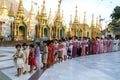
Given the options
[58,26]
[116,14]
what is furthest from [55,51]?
[116,14]

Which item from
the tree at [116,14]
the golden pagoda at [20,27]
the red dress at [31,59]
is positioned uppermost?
the tree at [116,14]

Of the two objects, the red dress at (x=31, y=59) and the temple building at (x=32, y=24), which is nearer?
the red dress at (x=31, y=59)

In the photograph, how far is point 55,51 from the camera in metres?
16.8

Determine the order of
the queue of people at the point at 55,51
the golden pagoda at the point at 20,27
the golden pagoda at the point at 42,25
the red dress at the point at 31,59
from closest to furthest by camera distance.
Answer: the queue of people at the point at 55,51
the red dress at the point at 31,59
the golden pagoda at the point at 20,27
the golden pagoda at the point at 42,25

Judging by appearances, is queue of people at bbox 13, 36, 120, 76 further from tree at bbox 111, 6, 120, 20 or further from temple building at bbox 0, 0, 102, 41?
tree at bbox 111, 6, 120, 20

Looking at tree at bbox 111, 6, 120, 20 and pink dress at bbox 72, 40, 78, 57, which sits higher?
tree at bbox 111, 6, 120, 20

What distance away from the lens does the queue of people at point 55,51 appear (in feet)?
37.8

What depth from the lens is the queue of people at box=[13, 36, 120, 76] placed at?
37.8 ft

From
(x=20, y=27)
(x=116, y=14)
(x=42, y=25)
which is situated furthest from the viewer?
(x=116, y=14)

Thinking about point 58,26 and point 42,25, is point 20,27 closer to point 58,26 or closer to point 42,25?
point 42,25

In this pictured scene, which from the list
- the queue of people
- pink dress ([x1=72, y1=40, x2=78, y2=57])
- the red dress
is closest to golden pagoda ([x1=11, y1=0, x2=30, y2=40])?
the queue of people

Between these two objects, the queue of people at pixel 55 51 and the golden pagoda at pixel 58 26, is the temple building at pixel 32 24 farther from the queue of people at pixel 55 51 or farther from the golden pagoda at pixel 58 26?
the queue of people at pixel 55 51

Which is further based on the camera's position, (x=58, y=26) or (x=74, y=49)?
(x=58, y=26)

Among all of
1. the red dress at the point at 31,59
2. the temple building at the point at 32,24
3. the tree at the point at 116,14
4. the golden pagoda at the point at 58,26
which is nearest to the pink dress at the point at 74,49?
the red dress at the point at 31,59
